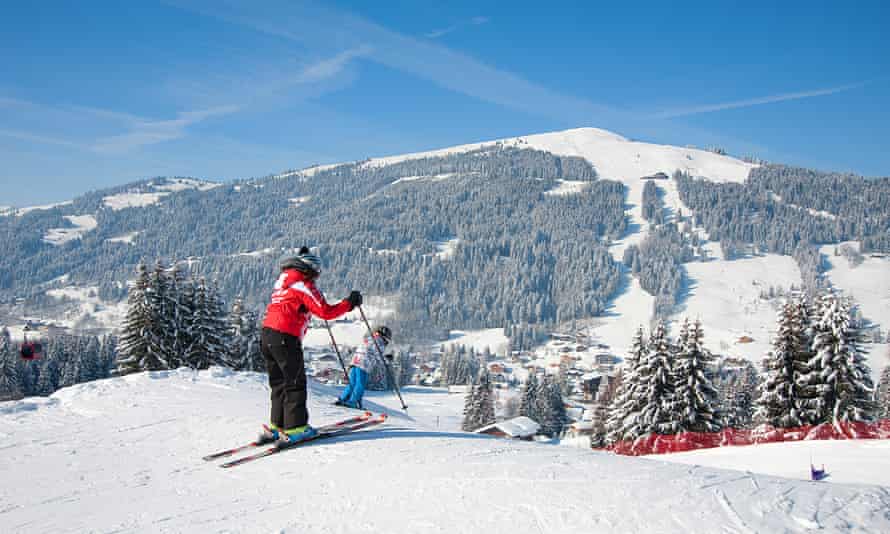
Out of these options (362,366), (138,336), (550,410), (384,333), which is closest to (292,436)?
(362,366)

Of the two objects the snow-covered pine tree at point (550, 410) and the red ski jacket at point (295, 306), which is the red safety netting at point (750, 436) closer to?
the red ski jacket at point (295, 306)

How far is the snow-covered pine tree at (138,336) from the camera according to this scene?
960 inches

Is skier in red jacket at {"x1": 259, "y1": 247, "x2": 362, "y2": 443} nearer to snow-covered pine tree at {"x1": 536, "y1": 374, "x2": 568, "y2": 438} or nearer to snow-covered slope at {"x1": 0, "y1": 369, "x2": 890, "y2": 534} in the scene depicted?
snow-covered slope at {"x1": 0, "y1": 369, "x2": 890, "y2": 534}

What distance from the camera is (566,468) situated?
4.68 metres

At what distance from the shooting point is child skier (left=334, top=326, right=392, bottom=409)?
319 inches

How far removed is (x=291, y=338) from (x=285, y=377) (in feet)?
1.39

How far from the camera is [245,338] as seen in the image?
31.4 m

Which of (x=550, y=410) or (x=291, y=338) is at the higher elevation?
(x=291, y=338)

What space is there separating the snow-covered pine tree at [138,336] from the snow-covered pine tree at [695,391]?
2307cm

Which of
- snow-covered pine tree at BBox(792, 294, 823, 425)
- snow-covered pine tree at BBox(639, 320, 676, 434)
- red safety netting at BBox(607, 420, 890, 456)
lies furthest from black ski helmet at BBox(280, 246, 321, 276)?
snow-covered pine tree at BBox(792, 294, 823, 425)

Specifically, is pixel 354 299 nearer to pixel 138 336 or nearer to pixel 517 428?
pixel 138 336

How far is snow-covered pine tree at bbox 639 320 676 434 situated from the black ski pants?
1901 cm

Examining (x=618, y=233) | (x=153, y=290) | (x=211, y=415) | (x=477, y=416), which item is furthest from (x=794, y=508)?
(x=618, y=233)

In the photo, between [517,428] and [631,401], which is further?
[517,428]
